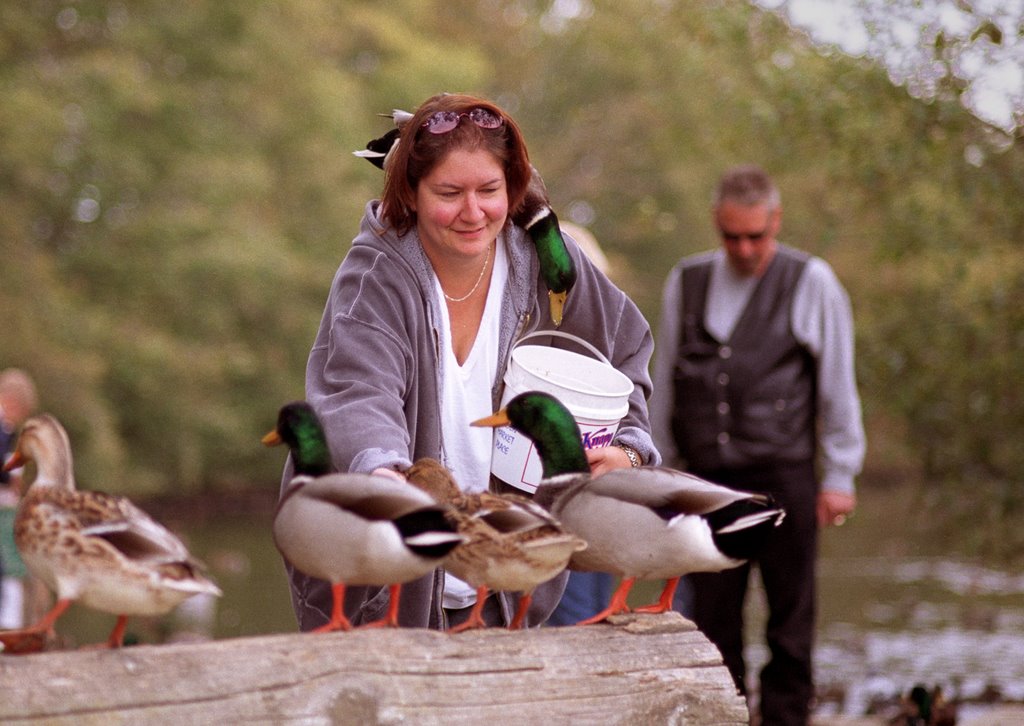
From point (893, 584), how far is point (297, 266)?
13.9 metres

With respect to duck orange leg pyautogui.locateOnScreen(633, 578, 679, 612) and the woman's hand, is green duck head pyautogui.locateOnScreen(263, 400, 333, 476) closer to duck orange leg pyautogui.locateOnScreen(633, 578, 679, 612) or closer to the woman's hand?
duck orange leg pyautogui.locateOnScreen(633, 578, 679, 612)

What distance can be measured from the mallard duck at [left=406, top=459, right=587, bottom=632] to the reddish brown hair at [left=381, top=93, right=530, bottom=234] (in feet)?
2.82

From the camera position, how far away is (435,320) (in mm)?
3816

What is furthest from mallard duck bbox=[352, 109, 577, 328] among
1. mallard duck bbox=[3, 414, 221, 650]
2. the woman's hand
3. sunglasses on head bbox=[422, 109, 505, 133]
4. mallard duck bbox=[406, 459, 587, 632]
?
the woman's hand

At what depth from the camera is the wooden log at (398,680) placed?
9.25ft

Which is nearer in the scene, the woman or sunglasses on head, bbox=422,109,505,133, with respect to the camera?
the woman

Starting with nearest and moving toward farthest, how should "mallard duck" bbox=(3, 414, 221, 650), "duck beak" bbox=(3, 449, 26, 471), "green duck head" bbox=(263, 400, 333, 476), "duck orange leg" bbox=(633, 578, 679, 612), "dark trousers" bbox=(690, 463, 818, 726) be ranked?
1. "mallard duck" bbox=(3, 414, 221, 650)
2. "duck beak" bbox=(3, 449, 26, 471)
3. "green duck head" bbox=(263, 400, 333, 476)
4. "duck orange leg" bbox=(633, 578, 679, 612)
5. "dark trousers" bbox=(690, 463, 818, 726)

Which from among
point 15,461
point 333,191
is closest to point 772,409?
point 15,461

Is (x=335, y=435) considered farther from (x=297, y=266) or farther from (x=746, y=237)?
(x=297, y=266)

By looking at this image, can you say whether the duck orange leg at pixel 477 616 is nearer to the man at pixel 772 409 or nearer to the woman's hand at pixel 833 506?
the man at pixel 772 409

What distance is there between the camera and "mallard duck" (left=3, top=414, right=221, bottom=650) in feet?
9.17

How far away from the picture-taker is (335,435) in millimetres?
3475

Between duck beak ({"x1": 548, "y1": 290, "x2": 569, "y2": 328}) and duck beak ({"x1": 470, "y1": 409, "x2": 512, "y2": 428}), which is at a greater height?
duck beak ({"x1": 548, "y1": 290, "x2": 569, "y2": 328})

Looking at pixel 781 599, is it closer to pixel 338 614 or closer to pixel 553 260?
pixel 553 260
